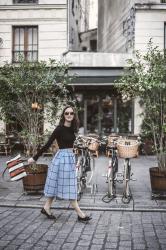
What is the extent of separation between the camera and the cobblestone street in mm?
6062

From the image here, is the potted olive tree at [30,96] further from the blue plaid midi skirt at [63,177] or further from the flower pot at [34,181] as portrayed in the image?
the blue plaid midi skirt at [63,177]

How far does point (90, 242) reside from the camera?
619 centimetres

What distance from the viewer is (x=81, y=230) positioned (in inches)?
268

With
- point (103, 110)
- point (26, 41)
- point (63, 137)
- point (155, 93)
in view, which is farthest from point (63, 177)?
point (26, 41)

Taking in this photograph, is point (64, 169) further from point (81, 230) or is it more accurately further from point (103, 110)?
point (103, 110)

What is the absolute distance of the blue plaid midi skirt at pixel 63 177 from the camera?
23.8ft

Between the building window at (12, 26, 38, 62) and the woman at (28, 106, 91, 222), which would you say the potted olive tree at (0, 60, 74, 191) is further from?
the building window at (12, 26, 38, 62)

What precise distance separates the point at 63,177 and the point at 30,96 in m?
3.72

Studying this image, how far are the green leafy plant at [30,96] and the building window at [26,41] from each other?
9.13 m

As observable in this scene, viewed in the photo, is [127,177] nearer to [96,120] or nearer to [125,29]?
[96,120]

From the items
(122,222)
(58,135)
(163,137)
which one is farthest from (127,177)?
(58,135)

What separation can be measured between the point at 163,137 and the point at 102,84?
907cm

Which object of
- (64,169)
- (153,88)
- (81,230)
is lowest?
(81,230)

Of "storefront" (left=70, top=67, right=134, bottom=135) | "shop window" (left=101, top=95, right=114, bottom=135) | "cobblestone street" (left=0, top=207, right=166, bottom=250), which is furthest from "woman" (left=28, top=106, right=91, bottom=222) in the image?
"shop window" (left=101, top=95, right=114, bottom=135)
